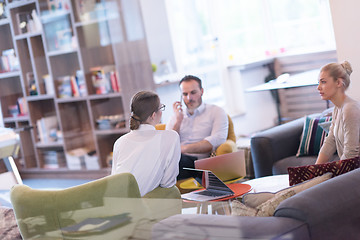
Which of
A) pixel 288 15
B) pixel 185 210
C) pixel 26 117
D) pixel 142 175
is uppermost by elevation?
pixel 288 15

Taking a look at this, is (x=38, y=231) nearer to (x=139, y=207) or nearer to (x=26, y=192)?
(x=26, y=192)

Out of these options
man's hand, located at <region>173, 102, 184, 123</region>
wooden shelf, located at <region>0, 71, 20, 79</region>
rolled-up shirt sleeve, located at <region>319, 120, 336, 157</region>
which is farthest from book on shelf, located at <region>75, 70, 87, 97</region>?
rolled-up shirt sleeve, located at <region>319, 120, 336, 157</region>

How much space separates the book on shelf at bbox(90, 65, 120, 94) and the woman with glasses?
6.93 feet

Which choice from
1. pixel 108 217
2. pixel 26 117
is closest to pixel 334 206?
pixel 108 217

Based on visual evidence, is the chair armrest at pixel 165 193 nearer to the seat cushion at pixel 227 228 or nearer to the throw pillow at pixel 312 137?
the seat cushion at pixel 227 228

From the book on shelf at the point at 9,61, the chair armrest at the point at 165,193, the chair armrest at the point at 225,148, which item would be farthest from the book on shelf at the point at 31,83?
the chair armrest at the point at 165,193

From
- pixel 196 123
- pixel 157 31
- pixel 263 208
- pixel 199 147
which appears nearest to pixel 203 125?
pixel 196 123

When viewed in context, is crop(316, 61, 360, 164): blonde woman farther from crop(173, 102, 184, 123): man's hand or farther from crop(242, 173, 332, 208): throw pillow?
crop(173, 102, 184, 123): man's hand

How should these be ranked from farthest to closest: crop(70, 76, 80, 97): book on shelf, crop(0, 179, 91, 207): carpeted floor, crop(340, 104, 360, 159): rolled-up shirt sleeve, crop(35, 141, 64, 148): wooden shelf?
crop(70, 76, 80, 97): book on shelf < crop(35, 141, 64, 148): wooden shelf < crop(0, 179, 91, 207): carpeted floor < crop(340, 104, 360, 159): rolled-up shirt sleeve

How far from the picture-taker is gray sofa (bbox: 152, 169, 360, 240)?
1.73 metres

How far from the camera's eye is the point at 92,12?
15.3 ft

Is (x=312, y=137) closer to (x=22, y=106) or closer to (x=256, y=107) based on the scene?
(x=22, y=106)

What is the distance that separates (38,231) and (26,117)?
168 centimetres

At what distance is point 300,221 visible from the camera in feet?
5.70
